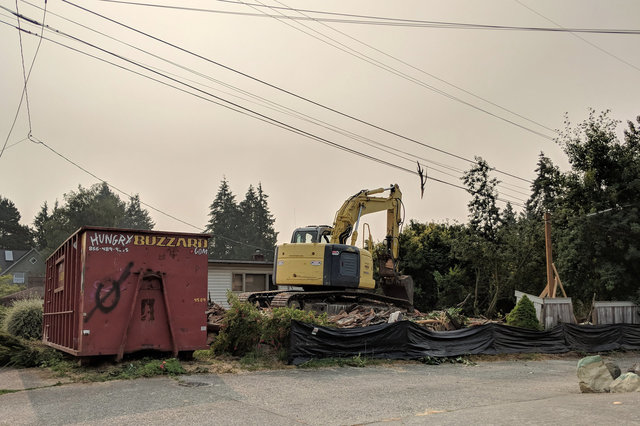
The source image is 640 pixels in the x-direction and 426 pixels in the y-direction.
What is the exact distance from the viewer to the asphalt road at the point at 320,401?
7.62 meters

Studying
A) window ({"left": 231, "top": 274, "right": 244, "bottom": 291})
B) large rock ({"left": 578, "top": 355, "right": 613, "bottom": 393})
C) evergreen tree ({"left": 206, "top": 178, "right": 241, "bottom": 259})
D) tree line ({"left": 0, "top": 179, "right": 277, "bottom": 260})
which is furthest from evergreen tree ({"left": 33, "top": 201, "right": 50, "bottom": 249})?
large rock ({"left": 578, "top": 355, "right": 613, "bottom": 393})

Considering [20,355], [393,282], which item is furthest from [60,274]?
[393,282]

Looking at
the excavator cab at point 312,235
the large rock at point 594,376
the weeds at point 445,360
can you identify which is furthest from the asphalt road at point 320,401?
the excavator cab at point 312,235

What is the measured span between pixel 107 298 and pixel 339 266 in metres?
9.43

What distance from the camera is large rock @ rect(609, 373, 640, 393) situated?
9781 millimetres

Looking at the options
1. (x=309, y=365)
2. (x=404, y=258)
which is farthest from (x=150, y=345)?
(x=404, y=258)

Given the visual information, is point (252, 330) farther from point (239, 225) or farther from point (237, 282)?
point (239, 225)

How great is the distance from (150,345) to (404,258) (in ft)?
83.4

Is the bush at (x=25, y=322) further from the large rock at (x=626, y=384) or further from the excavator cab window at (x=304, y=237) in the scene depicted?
the large rock at (x=626, y=384)

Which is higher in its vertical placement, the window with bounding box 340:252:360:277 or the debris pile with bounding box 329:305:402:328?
the window with bounding box 340:252:360:277

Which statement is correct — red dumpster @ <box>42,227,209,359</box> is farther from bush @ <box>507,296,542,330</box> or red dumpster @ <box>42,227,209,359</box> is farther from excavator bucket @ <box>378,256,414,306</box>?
bush @ <box>507,296,542,330</box>

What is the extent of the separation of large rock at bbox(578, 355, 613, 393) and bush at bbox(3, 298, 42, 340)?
14438 millimetres

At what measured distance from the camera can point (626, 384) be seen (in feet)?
32.3

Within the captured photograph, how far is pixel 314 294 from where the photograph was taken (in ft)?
63.7
